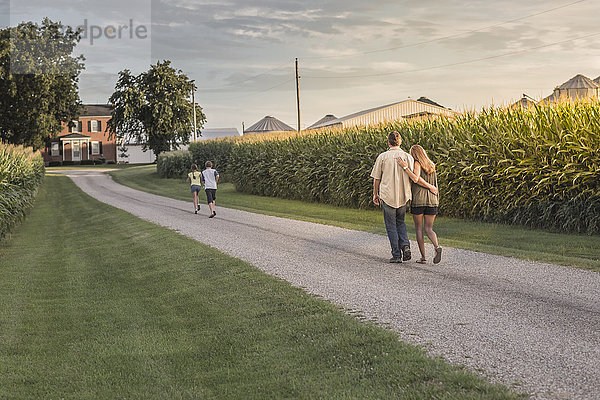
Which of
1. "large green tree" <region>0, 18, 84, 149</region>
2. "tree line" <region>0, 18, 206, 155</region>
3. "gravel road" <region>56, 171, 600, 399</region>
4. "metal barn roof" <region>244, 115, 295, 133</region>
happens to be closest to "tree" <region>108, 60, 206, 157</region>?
"tree line" <region>0, 18, 206, 155</region>

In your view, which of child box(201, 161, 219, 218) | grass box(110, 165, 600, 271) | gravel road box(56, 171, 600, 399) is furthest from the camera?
child box(201, 161, 219, 218)

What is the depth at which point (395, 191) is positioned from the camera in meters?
9.62

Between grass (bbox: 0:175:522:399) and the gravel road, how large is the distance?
1.22 feet

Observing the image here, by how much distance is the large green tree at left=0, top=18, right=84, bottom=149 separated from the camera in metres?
48.9

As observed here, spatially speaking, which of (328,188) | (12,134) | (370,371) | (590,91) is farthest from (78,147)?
(370,371)

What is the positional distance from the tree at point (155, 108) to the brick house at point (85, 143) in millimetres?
17729

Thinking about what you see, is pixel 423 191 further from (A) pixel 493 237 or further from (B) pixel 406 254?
(A) pixel 493 237

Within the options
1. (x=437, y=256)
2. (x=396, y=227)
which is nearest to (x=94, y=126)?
(x=396, y=227)

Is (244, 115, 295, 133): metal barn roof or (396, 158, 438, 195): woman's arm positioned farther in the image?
(244, 115, 295, 133): metal barn roof

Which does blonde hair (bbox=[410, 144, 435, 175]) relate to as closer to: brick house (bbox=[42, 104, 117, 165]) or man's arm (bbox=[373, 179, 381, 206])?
man's arm (bbox=[373, 179, 381, 206])

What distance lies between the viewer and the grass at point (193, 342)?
194 inches

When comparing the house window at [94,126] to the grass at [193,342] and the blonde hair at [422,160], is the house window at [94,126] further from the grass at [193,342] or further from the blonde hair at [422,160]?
the blonde hair at [422,160]

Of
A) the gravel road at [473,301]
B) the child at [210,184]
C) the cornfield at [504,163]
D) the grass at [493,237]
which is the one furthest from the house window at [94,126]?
the gravel road at [473,301]

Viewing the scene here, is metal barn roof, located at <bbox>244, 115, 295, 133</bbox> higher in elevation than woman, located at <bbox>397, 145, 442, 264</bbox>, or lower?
higher
